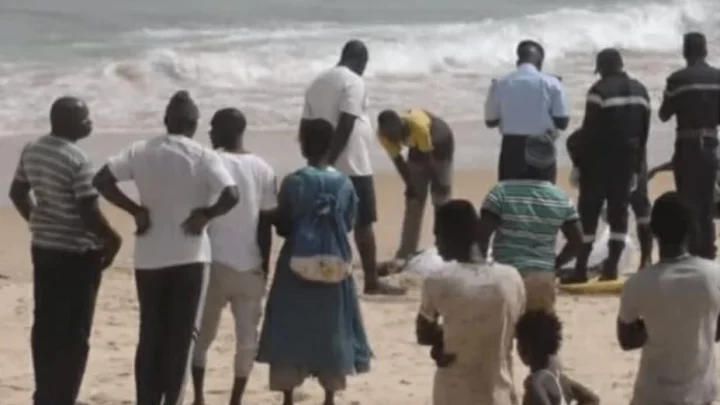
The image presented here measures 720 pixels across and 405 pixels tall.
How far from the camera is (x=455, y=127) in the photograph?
68.8 feet

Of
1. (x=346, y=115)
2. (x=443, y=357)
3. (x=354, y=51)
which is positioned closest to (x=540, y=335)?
(x=443, y=357)

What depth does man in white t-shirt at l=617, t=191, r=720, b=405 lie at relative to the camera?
6.95m

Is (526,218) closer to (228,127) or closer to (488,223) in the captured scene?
(488,223)

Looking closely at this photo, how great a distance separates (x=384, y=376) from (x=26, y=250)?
16.8 feet

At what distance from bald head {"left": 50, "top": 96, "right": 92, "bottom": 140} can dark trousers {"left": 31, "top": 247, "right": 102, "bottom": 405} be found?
50 centimetres

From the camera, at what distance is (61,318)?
8727 millimetres

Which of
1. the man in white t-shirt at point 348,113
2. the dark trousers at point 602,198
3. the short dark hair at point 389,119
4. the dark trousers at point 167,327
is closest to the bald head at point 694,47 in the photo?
the dark trousers at point 602,198

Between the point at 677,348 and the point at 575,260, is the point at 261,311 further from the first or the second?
the point at 575,260

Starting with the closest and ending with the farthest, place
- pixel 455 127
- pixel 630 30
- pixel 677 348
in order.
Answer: pixel 677 348 < pixel 455 127 < pixel 630 30

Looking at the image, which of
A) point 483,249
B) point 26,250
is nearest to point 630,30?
point 26,250

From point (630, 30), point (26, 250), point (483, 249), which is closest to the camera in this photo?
point (483, 249)

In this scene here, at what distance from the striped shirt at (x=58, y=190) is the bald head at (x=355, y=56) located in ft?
10.1

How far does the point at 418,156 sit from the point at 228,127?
12.9ft

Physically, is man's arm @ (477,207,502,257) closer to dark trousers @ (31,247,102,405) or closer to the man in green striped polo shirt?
the man in green striped polo shirt
